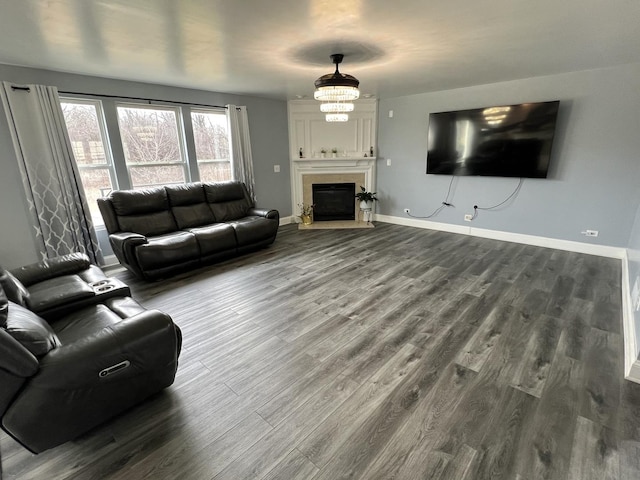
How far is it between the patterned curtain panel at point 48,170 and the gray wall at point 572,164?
5109 mm

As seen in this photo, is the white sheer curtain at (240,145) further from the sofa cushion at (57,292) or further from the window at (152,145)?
the sofa cushion at (57,292)

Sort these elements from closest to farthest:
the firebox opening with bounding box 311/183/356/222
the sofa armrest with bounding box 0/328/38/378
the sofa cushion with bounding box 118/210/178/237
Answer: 1. the sofa armrest with bounding box 0/328/38/378
2. the sofa cushion with bounding box 118/210/178/237
3. the firebox opening with bounding box 311/183/356/222

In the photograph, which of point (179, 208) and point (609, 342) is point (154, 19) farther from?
point (609, 342)

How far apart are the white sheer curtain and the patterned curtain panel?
2.17m

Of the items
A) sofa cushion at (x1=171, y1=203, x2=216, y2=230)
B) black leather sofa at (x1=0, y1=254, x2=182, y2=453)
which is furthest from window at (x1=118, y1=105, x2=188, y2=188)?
black leather sofa at (x1=0, y1=254, x2=182, y2=453)

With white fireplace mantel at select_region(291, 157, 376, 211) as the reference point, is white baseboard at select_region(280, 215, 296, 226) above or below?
below

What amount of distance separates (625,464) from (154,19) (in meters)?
3.76

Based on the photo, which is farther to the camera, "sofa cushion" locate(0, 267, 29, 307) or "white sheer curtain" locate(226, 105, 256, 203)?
"white sheer curtain" locate(226, 105, 256, 203)

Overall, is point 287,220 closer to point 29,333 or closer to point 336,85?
point 336,85

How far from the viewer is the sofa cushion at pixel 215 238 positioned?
386 cm

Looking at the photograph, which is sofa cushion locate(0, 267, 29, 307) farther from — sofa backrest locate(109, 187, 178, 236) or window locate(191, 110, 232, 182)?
window locate(191, 110, 232, 182)

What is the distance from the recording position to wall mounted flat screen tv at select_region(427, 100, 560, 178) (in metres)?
4.10

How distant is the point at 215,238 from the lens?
13.0 ft

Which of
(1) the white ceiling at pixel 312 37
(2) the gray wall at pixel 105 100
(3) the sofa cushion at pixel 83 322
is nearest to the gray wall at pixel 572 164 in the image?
(1) the white ceiling at pixel 312 37
